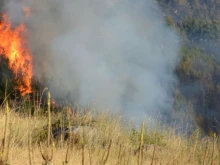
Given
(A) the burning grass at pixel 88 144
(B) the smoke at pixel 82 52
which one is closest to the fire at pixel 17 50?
(B) the smoke at pixel 82 52

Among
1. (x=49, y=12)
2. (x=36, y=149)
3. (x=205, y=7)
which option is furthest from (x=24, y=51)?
(x=205, y=7)

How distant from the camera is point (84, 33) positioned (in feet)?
76.1

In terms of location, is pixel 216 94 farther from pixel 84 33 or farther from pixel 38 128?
pixel 38 128

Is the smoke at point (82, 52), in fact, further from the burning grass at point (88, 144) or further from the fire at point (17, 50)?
the burning grass at point (88, 144)

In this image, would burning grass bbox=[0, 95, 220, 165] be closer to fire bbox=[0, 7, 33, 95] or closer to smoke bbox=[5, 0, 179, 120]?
smoke bbox=[5, 0, 179, 120]

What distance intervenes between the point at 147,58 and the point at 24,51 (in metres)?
32.7

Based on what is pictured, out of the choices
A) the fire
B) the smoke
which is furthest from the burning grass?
the fire

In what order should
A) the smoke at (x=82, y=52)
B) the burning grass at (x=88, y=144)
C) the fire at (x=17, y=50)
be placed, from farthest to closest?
the smoke at (x=82, y=52), the fire at (x=17, y=50), the burning grass at (x=88, y=144)

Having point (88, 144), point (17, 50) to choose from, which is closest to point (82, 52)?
point (17, 50)

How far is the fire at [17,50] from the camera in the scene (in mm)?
14304

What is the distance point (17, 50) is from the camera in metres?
16.1

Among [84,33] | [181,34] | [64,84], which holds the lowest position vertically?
[64,84]

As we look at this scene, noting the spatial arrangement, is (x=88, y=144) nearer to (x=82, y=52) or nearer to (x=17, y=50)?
(x=17, y=50)

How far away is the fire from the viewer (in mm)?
14304
